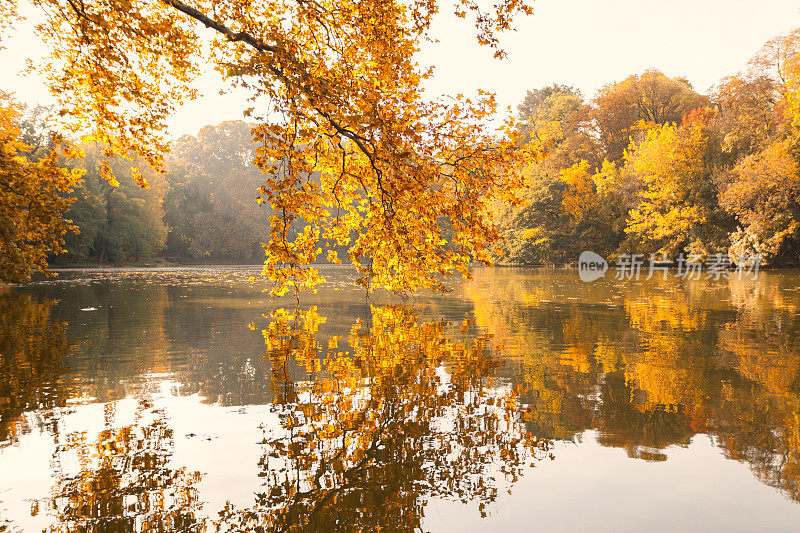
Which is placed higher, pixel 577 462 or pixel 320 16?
pixel 320 16

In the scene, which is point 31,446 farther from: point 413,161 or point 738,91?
point 738,91

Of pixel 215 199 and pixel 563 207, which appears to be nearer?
pixel 563 207

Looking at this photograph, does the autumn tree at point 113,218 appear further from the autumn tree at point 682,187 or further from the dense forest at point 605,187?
the autumn tree at point 682,187

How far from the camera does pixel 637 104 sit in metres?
59.1

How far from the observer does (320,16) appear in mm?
9992

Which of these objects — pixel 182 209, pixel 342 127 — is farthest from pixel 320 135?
pixel 182 209

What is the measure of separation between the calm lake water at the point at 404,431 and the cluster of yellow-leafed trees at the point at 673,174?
Answer: 52.6 feet

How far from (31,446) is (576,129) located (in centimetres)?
6869

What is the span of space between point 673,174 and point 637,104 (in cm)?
1875

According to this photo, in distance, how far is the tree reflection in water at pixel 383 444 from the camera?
4.14 metres

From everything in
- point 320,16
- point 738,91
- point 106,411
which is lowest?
point 106,411

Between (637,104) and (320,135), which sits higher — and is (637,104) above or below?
above

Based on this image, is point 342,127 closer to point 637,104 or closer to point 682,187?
point 682,187

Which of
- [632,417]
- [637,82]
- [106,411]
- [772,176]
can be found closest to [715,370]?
[632,417]
